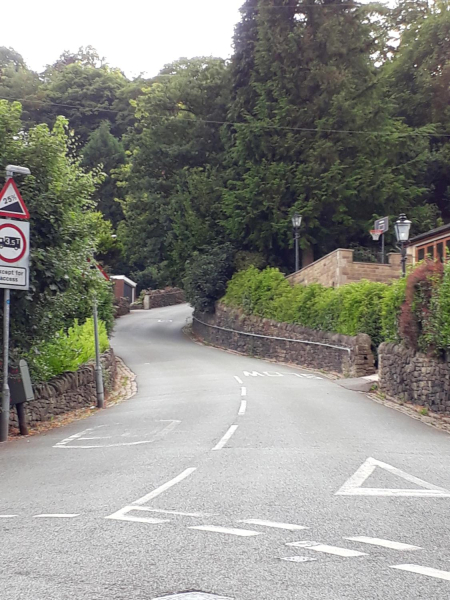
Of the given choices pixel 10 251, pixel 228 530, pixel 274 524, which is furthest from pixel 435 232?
pixel 228 530

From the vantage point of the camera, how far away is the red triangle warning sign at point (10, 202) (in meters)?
12.7

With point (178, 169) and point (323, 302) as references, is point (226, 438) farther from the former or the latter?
point (178, 169)

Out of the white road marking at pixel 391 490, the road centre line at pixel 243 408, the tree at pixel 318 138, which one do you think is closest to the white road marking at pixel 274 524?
the white road marking at pixel 391 490

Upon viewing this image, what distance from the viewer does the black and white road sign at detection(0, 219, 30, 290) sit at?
12984mm

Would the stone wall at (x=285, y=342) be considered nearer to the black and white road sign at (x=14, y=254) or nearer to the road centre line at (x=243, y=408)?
the road centre line at (x=243, y=408)

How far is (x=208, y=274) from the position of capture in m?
44.0

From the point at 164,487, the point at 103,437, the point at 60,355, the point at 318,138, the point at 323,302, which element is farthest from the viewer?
the point at 318,138

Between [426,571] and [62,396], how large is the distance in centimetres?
1338

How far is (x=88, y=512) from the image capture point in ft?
23.9

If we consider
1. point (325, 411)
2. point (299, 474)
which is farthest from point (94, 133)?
point (299, 474)

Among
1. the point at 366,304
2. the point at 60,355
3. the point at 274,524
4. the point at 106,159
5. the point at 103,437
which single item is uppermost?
the point at 106,159

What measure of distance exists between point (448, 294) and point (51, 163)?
29.3 feet

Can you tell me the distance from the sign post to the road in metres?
1.19

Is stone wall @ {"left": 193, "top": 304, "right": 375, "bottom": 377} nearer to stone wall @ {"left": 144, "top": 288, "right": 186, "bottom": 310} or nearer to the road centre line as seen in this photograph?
the road centre line
